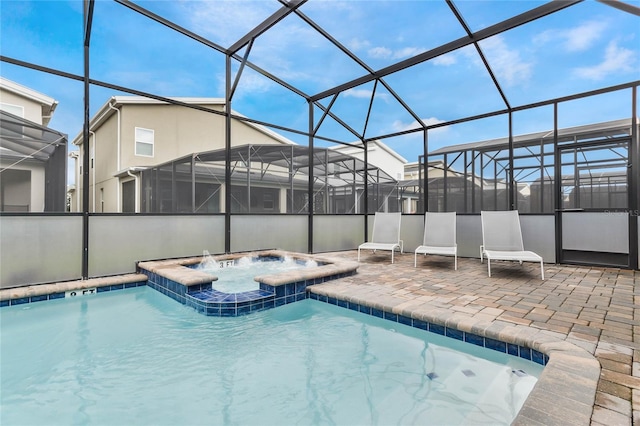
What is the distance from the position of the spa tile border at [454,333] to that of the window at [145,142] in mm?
5993

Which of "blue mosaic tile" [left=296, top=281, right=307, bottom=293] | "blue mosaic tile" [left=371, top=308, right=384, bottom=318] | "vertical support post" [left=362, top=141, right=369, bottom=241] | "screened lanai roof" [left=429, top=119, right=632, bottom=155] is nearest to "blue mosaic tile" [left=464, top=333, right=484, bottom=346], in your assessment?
"blue mosaic tile" [left=371, top=308, right=384, bottom=318]

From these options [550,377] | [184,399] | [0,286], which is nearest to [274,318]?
[184,399]

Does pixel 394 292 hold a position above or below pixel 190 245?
below

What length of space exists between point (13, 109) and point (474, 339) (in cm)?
561

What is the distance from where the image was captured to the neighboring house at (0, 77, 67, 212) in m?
3.50

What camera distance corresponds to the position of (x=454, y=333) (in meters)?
2.47

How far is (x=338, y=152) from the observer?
853 centimetres

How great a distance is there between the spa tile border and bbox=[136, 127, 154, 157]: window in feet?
19.7

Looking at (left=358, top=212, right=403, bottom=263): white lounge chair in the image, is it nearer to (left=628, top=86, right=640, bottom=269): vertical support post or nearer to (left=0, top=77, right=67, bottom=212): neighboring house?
(left=628, top=86, right=640, bottom=269): vertical support post

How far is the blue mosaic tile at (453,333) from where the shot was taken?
95.6 inches

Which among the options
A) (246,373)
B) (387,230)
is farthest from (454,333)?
(387,230)

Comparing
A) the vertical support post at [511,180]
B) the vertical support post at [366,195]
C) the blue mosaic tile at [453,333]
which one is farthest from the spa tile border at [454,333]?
the vertical support post at [366,195]

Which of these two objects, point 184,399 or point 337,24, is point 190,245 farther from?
point 337,24

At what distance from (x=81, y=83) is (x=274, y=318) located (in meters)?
4.00
